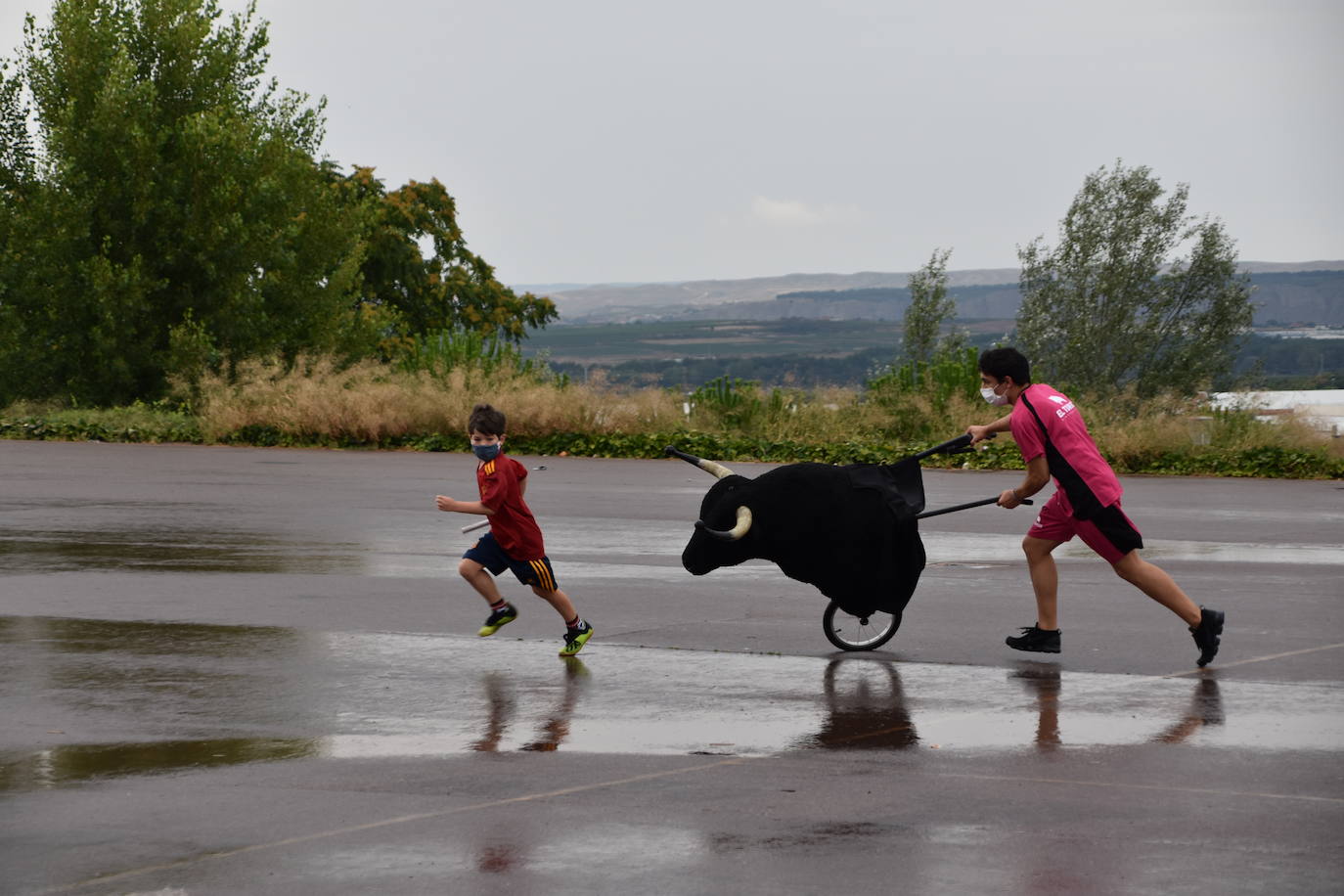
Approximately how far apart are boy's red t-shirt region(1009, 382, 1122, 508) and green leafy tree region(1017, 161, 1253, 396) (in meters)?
77.5

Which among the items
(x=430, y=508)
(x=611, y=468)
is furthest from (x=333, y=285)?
(x=430, y=508)

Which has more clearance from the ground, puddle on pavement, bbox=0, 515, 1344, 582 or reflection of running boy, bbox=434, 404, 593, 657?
reflection of running boy, bbox=434, 404, 593, 657

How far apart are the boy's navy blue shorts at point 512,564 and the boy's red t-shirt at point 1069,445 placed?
2661mm

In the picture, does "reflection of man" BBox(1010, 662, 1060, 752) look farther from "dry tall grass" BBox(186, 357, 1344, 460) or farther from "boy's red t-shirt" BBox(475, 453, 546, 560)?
"dry tall grass" BBox(186, 357, 1344, 460)

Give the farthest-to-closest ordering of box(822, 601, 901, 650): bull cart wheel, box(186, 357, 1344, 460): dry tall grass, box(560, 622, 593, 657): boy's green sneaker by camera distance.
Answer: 1. box(186, 357, 1344, 460): dry tall grass
2. box(822, 601, 901, 650): bull cart wheel
3. box(560, 622, 593, 657): boy's green sneaker

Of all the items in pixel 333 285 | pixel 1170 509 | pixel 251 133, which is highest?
pixel 251 133

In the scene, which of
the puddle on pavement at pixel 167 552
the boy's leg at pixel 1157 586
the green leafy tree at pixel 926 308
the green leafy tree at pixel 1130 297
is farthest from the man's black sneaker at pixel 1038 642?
the green leafy tree at pixel 926 308

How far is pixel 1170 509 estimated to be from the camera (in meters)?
19.2

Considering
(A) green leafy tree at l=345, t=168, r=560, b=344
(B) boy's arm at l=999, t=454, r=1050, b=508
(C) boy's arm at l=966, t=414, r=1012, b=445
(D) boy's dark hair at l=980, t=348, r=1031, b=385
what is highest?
(A) green leafy tree at l=345, t=168, r=560, b=344

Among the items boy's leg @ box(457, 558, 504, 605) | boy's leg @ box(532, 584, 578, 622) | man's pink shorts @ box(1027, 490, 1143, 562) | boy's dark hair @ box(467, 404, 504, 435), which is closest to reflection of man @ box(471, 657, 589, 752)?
Result: boy's leg @ box(532, 584, 578, 622)

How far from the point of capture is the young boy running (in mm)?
9258

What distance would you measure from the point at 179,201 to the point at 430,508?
23.3 m

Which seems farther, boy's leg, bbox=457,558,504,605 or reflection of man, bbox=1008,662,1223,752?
boy's leg, bbox=457,558,504,605

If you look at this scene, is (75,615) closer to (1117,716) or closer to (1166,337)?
(1117,716)
